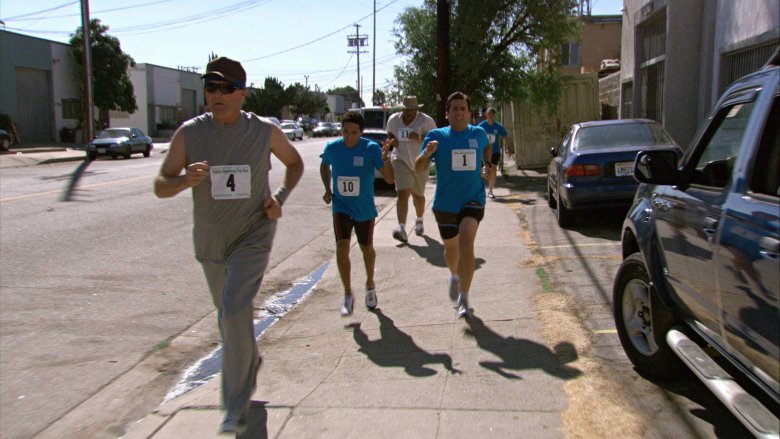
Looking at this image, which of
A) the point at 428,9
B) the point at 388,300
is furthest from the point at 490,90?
the point at 388,300

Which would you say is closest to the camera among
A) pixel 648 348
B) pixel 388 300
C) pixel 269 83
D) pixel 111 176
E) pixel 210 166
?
pixel 210 166

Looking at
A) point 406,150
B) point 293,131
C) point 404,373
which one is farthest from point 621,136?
point 293,131

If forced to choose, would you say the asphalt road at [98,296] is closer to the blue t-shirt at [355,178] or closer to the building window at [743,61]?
the blue t-shirt at [355,178]

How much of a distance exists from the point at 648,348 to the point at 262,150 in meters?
2.61

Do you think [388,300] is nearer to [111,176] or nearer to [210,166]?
[210,166]

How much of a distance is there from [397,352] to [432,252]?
3726 millimetres

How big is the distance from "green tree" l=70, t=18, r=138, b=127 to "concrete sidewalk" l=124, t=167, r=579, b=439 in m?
40.9

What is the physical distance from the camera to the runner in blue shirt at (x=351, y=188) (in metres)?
6.04

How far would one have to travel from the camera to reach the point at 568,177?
919cm

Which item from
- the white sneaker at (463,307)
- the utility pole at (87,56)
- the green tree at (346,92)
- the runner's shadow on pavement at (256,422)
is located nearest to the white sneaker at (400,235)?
the white sneaker at (463,307)

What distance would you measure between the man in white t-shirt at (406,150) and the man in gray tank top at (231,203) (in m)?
5.10

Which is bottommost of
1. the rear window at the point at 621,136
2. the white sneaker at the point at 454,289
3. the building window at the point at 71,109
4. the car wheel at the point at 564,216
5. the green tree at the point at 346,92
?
the white sneaker at the point at 454,289

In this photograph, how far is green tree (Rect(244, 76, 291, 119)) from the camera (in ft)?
253

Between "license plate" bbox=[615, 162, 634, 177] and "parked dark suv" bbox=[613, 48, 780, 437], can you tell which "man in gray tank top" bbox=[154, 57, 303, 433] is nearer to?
"parked dark suv" bbox=[613, 48, 780, 437]
